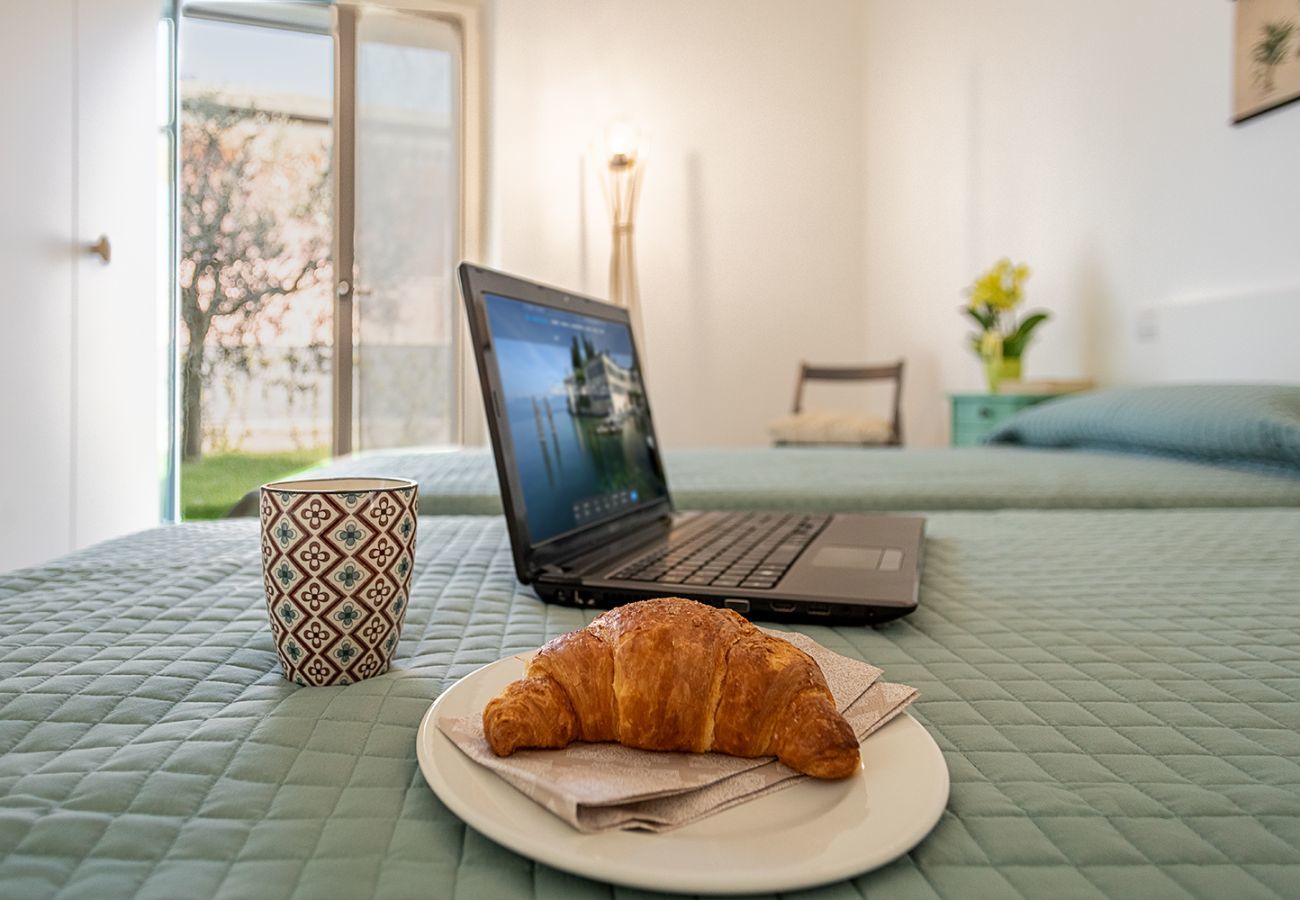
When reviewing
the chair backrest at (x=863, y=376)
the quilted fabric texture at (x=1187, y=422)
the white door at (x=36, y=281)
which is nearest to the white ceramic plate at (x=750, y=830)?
the quilted fabric texture at (x=1187, y=422)

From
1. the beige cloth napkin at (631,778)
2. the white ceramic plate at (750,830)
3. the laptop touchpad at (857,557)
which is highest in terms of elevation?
the laptop touchpad at (857,557)

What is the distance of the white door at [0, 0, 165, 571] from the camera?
→ 2.05 m

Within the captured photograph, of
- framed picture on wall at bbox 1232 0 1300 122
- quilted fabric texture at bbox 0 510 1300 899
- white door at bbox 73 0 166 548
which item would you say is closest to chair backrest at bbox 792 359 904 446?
framed picture on wall at bbox 1232 0 1300 122

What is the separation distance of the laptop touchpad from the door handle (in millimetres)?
2280

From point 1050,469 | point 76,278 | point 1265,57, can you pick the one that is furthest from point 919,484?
point 76,278

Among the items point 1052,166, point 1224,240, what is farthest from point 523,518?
point 1052,166

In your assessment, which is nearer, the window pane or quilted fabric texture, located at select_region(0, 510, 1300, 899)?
quilted fabric texture, located at select_region(0, 510, 1300, 899)

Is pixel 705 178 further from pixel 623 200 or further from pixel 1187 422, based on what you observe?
pixel 1187 422

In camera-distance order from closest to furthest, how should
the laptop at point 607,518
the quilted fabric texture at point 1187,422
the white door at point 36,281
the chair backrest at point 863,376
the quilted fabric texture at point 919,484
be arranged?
the laptop at point 607,518
the quilted fabric texture at point 919,484
the quilted fabric texture at point 1187,422
the white door at point 36,281
the chair backrest at point 863,376

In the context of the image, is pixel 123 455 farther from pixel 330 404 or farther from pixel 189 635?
pixel 189 635

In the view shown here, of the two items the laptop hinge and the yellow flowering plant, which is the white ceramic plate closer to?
the laptop hinge

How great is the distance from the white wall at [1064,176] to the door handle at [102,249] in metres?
2.89

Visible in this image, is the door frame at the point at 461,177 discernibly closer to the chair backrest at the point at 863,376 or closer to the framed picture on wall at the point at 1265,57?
the chair backrest at the point at 863,376

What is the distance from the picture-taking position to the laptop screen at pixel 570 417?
83cm
